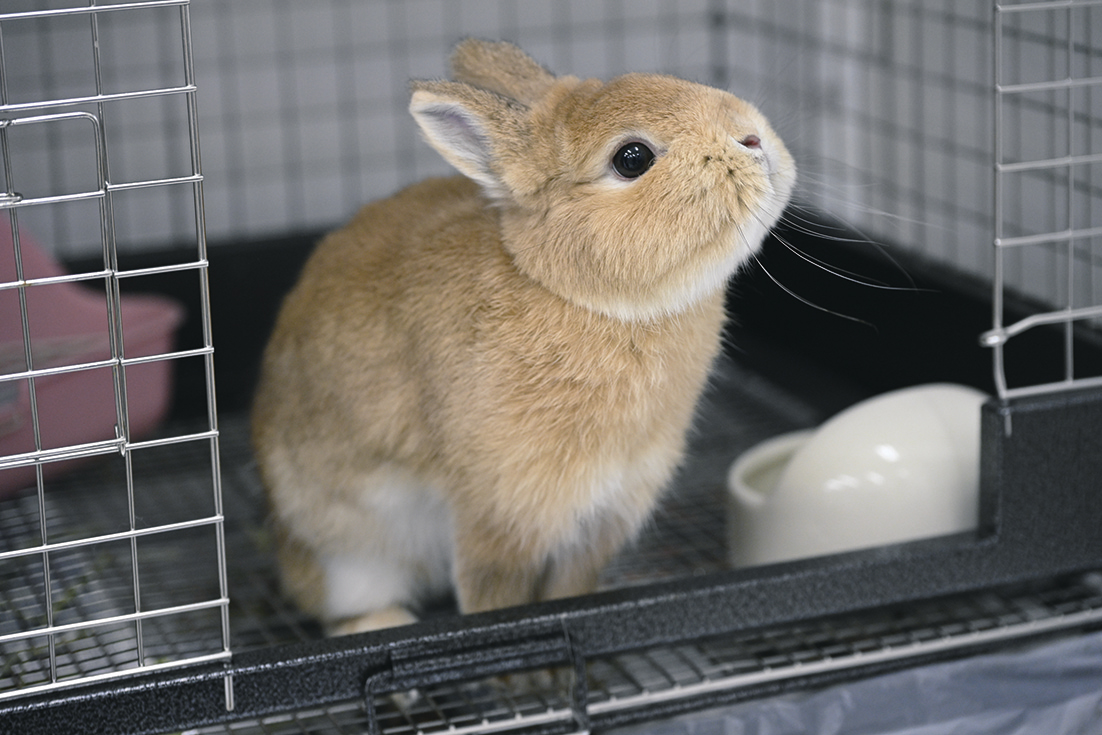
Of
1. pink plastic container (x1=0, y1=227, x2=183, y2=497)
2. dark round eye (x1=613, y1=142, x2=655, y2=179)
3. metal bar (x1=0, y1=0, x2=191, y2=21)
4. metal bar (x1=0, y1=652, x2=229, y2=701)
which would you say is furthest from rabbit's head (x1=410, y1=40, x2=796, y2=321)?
pink plastic container (x1=0, y1=227, x2=183, y2=497)

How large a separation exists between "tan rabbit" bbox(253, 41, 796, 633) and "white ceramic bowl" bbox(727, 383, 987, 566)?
0.68ft

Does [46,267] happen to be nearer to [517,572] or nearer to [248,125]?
[248,125]

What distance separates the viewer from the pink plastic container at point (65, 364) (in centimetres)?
174

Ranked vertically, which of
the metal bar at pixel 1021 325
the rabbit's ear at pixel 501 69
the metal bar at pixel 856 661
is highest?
the rabbit's ear at pixel 501 69

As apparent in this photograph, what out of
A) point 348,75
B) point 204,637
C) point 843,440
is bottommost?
point 204,637

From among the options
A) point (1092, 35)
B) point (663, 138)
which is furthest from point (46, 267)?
point (1092, 35)

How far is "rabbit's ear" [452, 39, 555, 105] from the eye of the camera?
4.96ft

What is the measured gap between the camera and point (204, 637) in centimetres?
165

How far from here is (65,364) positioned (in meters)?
1.87

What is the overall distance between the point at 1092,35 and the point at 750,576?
1045 mm

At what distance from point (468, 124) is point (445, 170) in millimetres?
1540

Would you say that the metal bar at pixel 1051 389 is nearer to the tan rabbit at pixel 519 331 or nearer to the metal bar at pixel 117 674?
the tan rabbit at pixel 519 331

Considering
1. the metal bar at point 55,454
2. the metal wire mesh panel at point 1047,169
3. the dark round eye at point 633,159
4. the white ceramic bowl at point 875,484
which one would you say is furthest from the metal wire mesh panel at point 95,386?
the metal wire mesh panel at point 1047,169

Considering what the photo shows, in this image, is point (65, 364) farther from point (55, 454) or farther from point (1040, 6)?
point (1040, 6)
